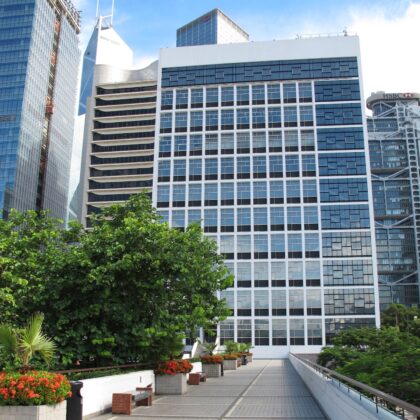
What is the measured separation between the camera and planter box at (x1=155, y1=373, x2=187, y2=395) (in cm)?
1880

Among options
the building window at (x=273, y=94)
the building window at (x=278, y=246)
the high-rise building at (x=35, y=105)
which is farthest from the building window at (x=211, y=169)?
the high-rise building at (x=35, y=105)

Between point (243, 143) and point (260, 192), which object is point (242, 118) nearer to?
point (243, 143)

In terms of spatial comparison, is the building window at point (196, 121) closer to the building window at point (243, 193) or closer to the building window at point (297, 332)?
the building window at point (243, 193)

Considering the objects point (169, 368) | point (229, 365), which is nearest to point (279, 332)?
point (229, 365)

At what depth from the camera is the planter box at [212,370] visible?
2811 cm

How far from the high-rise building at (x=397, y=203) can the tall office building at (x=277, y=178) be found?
6899 cm

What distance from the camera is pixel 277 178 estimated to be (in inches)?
2857

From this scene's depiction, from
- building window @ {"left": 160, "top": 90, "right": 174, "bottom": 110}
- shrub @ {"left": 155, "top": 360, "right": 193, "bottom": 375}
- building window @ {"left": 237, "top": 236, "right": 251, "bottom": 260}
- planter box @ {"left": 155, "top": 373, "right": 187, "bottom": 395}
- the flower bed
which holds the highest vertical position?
building window @ {"left": 160, "top": 90, "right": 174, "bottom": 110}

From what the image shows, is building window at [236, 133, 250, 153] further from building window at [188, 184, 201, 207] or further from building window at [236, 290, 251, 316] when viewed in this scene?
building window at [236, 290, 251, 316]

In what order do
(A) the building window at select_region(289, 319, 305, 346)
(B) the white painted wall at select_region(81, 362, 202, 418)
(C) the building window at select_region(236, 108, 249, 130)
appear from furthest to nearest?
(C) the building window at select_region(236, 108, 249, 130) → (A) the building window at select_region(289, 319, 305, 346) → (B) the white painted wall at select_region(81, 362, 202, 418)

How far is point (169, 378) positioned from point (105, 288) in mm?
4834

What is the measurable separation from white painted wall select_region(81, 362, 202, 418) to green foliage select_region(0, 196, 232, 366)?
1.00 m

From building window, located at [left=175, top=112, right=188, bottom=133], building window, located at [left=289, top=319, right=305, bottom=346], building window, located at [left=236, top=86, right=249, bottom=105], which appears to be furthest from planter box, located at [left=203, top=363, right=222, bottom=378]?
building window, located at [left=236, top=86, right=249, bottom=105]

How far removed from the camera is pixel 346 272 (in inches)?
2689
